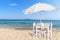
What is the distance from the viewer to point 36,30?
4.96 meters

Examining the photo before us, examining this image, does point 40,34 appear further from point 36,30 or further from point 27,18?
point 27,18

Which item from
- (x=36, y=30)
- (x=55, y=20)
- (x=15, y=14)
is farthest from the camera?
(x=15, y=14)

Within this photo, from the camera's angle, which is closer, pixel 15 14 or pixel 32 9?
pixel 32 9

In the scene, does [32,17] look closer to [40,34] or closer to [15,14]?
[15,14]

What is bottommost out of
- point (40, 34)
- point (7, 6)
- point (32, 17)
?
point (40, 34)

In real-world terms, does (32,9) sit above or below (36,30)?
above

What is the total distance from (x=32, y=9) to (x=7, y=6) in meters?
3.84

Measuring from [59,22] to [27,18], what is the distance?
1.54 m

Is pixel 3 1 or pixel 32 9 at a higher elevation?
pixel 3 1

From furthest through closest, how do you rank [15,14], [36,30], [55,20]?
[15,14], [55,20], [36,30]

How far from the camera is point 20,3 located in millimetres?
8844

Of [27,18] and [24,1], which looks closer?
[27,18]

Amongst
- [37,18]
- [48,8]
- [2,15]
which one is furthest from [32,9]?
[2,15]

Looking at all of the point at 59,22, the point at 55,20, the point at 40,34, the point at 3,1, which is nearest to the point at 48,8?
the point at 40,34
